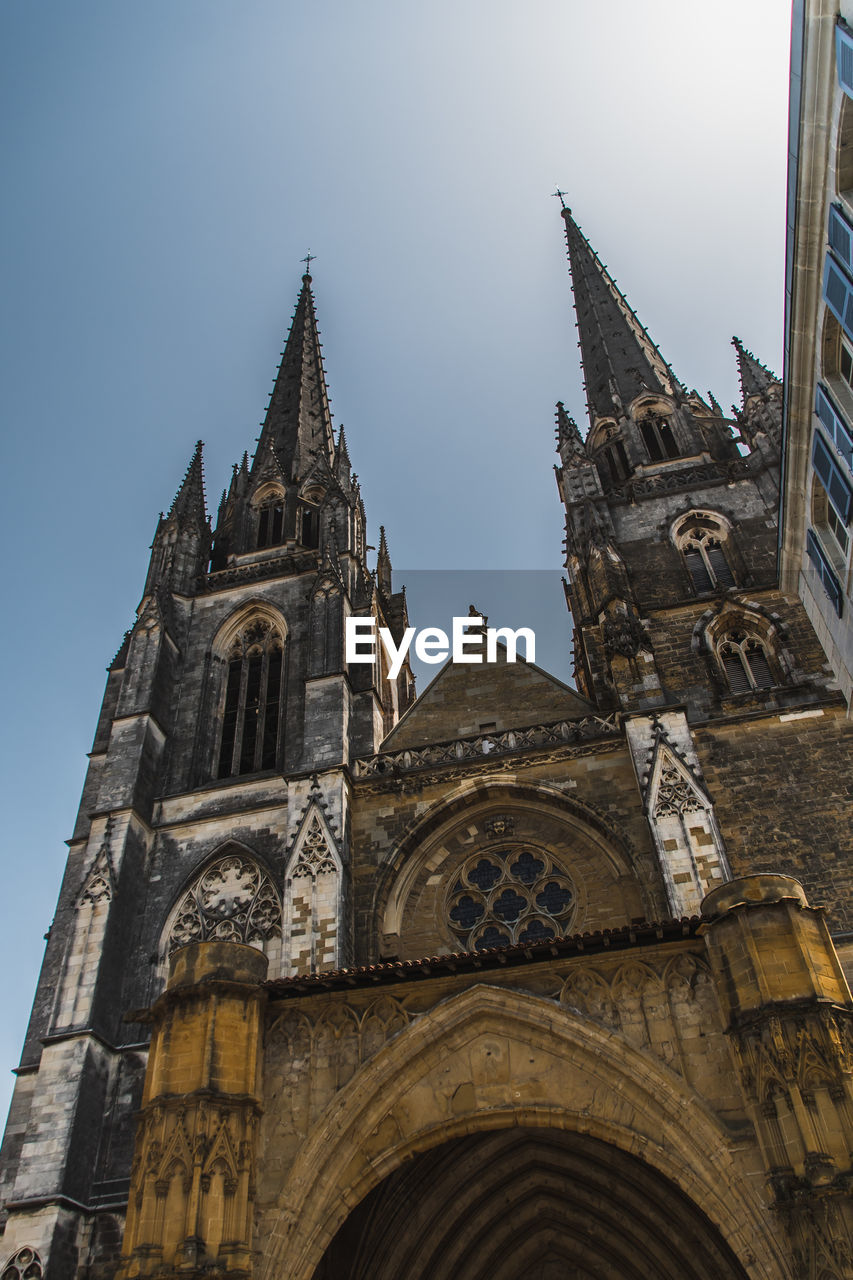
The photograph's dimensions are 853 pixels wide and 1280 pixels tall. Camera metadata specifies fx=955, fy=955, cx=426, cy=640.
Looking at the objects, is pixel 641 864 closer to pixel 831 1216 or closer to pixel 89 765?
pixel 831 1216

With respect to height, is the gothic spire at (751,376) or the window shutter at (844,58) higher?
the gothic spire at (751,376)

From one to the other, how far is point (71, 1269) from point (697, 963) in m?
9.38

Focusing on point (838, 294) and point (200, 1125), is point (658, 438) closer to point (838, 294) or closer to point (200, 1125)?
point (838, 294)

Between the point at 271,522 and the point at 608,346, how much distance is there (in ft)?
37.2

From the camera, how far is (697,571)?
61.9 ft

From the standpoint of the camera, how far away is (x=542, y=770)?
15406 mm

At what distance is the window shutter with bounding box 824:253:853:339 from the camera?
34.2 ft

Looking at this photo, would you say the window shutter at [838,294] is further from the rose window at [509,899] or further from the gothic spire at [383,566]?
the gothic spire at [383,566]

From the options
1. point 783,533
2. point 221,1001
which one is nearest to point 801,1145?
point 221,1001

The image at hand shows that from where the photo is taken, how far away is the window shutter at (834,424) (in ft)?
37.5

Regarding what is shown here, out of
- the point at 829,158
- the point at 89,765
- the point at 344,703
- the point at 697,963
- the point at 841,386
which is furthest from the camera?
the point at 89,765

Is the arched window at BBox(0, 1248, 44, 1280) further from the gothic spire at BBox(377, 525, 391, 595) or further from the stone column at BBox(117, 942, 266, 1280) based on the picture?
the gothic spire at BBox(377, 525, 391, 595)

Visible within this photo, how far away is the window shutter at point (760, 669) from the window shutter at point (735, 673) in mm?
150

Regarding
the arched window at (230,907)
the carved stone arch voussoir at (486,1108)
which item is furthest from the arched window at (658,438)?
the carved stone arch voussoir at (486,1108)
